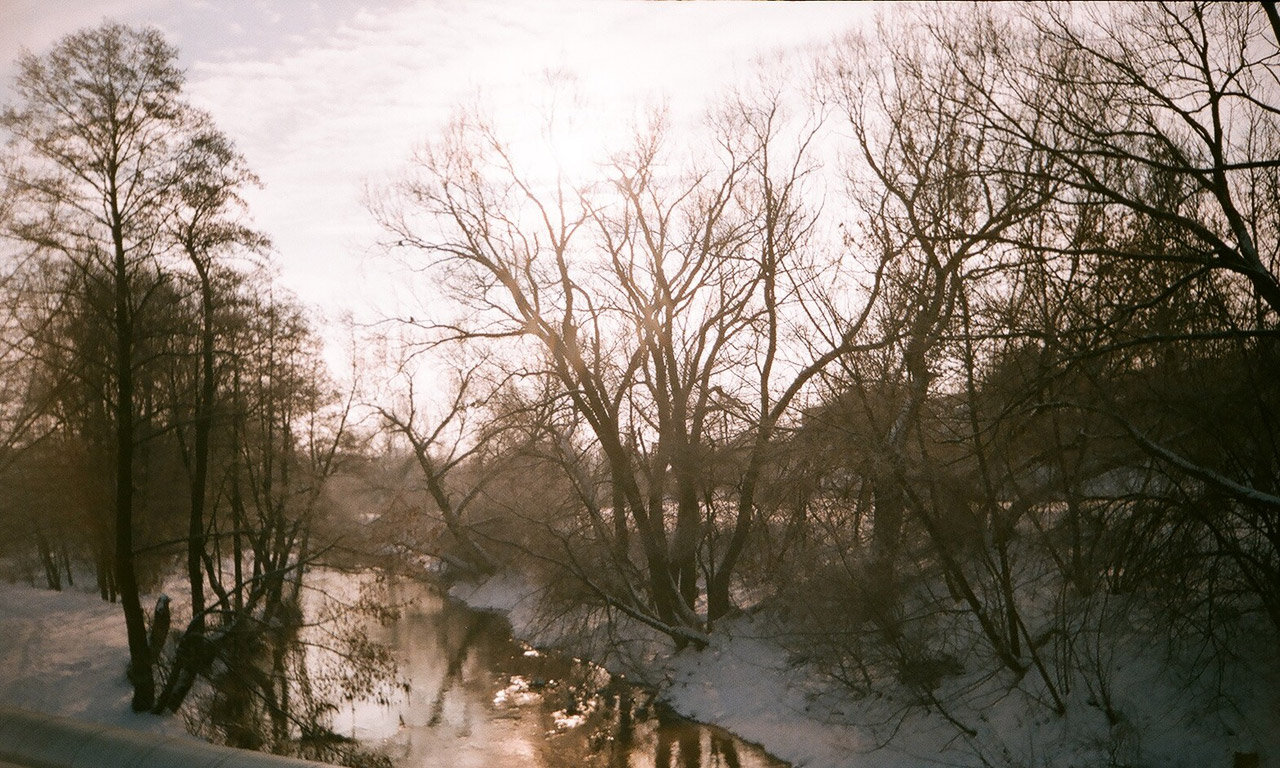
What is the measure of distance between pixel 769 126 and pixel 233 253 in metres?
11.0

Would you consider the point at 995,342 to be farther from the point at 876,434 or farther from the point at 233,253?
the point at 233,253

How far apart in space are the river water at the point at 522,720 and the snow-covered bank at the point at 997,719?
0.77 metres

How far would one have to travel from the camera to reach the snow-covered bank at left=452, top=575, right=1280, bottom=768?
10.2 metres

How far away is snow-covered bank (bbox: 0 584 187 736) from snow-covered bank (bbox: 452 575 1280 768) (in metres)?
9.21

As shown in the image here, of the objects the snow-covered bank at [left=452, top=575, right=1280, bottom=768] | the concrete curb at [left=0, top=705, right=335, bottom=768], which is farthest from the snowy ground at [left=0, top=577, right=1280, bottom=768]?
the concrete curb at [left=0, top=705, right=335, bottom=768]

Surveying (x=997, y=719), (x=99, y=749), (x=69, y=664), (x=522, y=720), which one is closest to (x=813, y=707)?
(x=997, y=719)

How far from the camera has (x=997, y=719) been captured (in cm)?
1259

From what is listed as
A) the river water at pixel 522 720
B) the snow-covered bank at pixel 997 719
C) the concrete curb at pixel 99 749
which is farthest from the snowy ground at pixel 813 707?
the concrete curb at pixel 99 749

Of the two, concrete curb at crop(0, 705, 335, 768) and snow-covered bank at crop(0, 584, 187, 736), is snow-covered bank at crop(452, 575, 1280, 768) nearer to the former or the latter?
concrete curb at crop(0, 705, 335, 768)

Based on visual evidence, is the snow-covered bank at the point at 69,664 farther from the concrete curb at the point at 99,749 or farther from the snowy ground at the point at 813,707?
the concrete curb at the point at 99,749

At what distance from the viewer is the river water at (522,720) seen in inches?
585

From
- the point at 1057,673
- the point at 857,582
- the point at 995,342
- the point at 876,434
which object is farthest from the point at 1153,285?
the point at 857,582

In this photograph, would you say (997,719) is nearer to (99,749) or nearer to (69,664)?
(99,749)

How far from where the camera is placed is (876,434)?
1299cm
